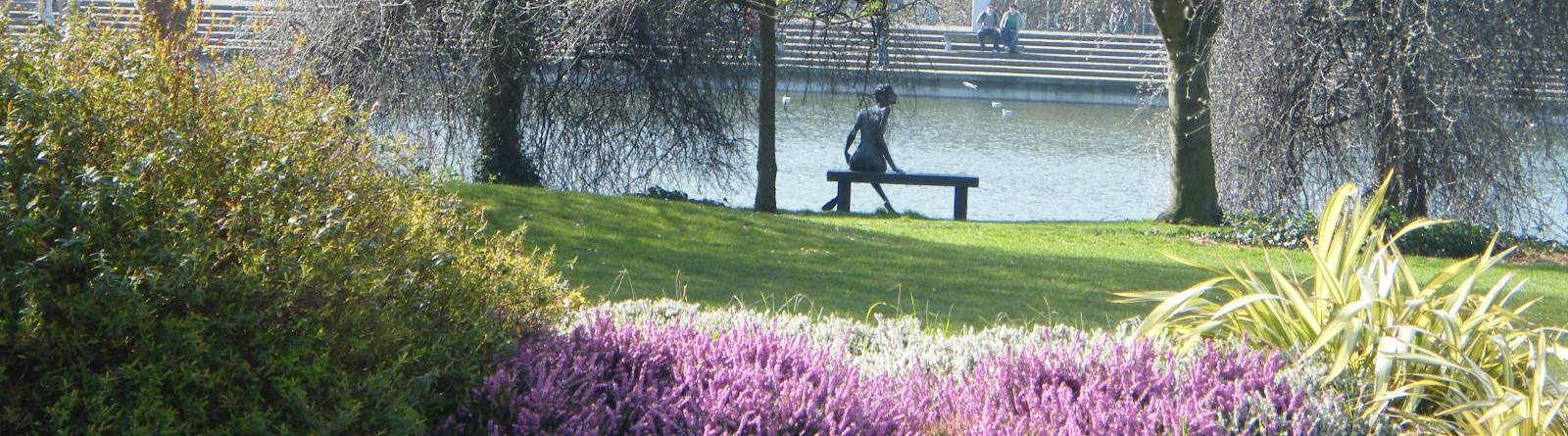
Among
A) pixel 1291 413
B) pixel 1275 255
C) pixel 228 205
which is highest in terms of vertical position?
pixel 228 205

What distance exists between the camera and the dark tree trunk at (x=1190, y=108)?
46.8 feet

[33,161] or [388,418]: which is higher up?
[33,161]

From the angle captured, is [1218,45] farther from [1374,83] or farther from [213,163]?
[213,163]

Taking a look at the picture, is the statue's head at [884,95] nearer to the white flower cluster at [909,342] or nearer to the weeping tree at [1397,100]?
the weeping tree at [1397,100]

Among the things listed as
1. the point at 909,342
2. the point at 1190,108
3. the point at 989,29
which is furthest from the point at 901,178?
the point at 989,29

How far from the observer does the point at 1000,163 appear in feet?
76.3

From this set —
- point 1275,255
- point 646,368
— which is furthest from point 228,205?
point 1275,255

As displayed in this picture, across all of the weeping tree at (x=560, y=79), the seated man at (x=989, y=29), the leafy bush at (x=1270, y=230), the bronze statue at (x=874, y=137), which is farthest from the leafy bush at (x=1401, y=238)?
the seated man at (x=989, y=29)

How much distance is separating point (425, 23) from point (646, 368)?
468 inches

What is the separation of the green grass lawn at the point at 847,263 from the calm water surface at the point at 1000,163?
4500mm

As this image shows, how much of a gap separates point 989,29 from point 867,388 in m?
38.0

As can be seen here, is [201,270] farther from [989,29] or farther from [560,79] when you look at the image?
[989,29]

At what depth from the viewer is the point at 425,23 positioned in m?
14.6

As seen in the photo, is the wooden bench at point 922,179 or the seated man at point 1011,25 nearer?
the wooden bench at point 922,179
